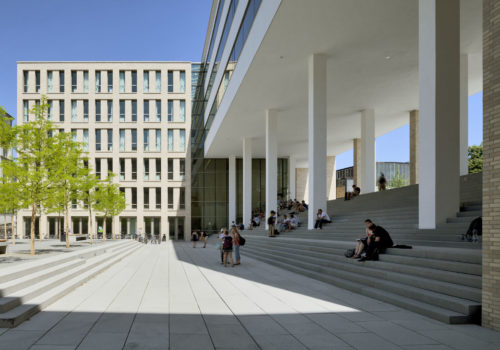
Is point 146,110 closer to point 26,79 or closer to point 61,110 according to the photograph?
point 61,110

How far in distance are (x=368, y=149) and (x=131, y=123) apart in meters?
32.2

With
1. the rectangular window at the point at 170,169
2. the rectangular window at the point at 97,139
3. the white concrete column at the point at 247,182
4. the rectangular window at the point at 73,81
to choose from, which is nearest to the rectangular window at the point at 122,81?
the rectangular window at the point at 73,81

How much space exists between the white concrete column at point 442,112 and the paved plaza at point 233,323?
3505 mm

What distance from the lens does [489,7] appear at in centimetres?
632

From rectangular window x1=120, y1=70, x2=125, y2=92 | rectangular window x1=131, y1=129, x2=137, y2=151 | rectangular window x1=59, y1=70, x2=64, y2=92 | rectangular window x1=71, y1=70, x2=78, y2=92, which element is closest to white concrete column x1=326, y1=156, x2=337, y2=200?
rectangular window x1=131, y1=129, x2=137, y2=151

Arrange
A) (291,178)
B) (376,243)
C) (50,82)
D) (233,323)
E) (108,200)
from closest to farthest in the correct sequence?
(233,323)
(376,243)
(108,200)
(291,178)
(50,82)

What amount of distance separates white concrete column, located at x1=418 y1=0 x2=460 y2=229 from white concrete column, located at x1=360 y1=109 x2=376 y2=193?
17237mm

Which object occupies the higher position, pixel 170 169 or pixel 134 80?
pixel 134 80

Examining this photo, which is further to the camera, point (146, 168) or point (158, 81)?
point (146, 168)

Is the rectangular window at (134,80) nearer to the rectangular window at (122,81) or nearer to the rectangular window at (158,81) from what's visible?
the rectangular window at (122,81)

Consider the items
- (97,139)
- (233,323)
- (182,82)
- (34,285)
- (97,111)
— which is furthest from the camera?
(97,111)

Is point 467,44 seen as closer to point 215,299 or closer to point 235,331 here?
point 215,299

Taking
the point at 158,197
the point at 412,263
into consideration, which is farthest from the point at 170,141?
the point at 412,263

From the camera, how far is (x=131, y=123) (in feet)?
165
